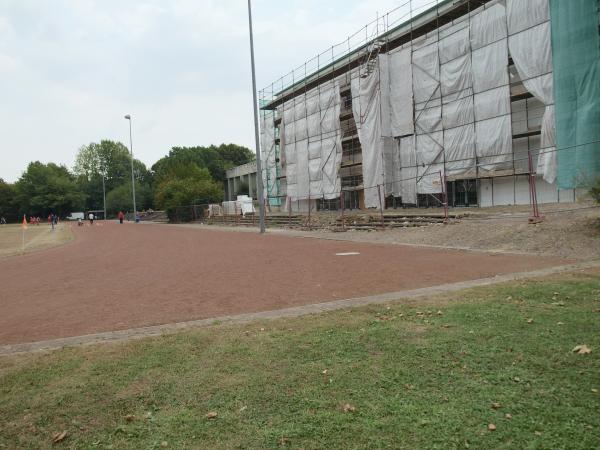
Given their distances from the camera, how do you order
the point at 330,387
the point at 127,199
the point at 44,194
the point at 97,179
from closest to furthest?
the point at 330,387 < the point at 44,194 < the point at 127,199 < the point at 97,179

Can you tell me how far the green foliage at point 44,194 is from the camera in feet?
315

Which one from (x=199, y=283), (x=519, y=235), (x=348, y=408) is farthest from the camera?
(x=519, y=235)

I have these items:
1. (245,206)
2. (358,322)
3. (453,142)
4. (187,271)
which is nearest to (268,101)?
(245,206)

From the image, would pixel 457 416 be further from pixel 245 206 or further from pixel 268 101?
pixel 268 101

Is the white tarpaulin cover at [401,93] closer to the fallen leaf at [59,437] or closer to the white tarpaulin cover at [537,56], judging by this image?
the white tarpaulin cover at [537,56]

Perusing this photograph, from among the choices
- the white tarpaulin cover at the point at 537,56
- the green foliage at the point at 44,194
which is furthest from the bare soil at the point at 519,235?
the green foliage at the point at 44,194

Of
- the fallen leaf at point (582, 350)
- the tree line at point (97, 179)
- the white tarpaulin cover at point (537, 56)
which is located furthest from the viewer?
the tree line at point (97, 179)

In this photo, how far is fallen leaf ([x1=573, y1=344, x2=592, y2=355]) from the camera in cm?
414

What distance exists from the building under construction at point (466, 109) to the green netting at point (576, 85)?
43mm

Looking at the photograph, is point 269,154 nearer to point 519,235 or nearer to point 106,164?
point 519,235

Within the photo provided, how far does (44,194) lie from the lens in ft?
316

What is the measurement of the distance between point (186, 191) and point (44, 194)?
5600cm

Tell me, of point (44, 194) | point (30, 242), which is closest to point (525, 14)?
point (30, 242)

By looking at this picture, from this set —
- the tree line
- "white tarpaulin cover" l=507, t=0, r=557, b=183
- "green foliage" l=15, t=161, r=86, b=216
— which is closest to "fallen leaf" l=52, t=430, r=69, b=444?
"white tarpaulin cover" l=507, t=0, r=557, b=183
